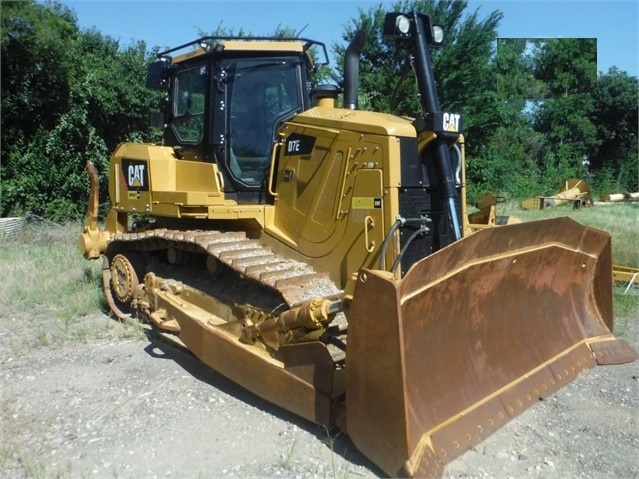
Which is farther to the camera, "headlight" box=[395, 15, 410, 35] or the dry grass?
the dry grass

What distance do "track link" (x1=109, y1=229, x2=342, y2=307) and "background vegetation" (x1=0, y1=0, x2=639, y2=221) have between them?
154 cm

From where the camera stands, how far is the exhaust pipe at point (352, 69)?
15.1 feet

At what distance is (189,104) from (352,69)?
161 centimetres

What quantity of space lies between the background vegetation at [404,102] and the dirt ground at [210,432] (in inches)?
99.2

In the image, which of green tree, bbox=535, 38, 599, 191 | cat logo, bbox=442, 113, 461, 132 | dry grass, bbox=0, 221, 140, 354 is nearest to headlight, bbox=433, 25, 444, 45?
cat logo, bbox=442, 113, 461, 132

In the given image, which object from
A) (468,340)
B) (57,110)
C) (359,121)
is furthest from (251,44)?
(57,110)

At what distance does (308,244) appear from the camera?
14.7 ft

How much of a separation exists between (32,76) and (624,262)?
12133mm

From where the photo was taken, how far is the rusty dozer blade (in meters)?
3.00

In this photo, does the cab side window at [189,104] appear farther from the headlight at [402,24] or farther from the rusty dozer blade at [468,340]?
the rusty dozer blade at [468,340]

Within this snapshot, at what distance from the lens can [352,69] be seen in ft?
15.5

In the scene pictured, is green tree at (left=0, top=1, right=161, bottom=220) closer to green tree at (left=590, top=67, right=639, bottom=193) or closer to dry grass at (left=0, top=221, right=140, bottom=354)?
dry grass at (left=0, top=221, right=140, bottom=354)

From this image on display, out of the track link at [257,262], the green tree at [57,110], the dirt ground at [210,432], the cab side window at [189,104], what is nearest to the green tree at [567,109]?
the green tree at [57,110]

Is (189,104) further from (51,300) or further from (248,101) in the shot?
(51,300)
